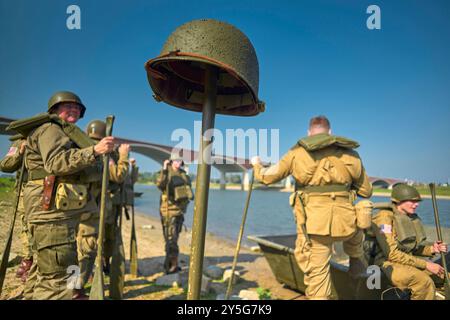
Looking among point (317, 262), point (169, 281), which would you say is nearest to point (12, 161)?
point (169, 281)

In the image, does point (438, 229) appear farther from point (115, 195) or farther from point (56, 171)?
point (115, 195)

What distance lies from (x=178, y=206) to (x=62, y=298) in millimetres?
3543

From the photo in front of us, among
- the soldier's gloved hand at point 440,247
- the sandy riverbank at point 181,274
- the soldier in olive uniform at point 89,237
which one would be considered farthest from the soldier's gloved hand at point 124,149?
the soldier's gloved hand at point 440,247

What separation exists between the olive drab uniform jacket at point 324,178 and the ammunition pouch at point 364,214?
59 millimetres

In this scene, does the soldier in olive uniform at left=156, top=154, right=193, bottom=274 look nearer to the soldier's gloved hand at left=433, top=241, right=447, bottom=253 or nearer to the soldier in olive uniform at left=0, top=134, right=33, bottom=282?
the soldier in olive uniform at left=0, top=134, right=33, bottom=282

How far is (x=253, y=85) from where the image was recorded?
146 centimetres

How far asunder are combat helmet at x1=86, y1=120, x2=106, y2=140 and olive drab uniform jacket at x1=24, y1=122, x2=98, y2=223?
191 cm

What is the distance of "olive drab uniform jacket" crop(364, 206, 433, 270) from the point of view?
11.7 feet

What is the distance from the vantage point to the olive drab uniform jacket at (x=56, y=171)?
8.27 feet

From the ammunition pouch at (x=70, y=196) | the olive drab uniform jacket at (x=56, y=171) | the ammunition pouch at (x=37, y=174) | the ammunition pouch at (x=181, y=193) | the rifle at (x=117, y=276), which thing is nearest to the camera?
the olive drab uniform jacket at (x=56, y=171)

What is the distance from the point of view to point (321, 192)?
10.8 feet

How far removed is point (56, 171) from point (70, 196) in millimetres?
315

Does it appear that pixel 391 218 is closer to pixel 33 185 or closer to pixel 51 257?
pixel 51 257

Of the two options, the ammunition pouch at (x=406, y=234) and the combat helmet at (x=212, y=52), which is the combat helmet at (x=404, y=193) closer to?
the ammunition pouch at (x=406, y=234)
